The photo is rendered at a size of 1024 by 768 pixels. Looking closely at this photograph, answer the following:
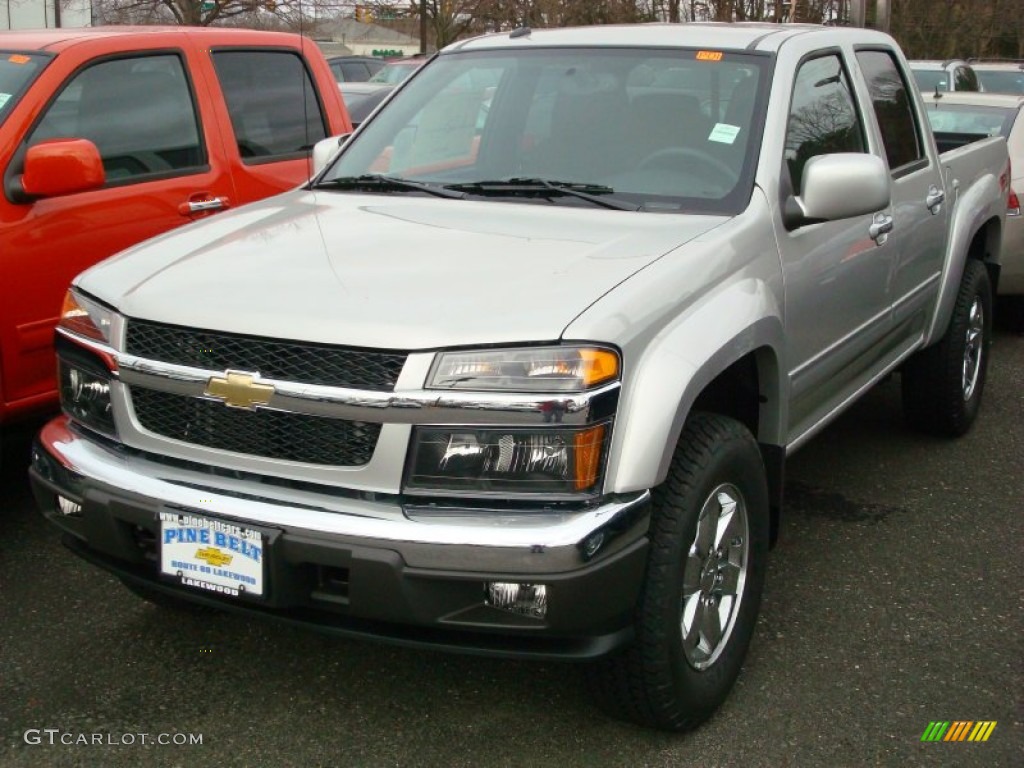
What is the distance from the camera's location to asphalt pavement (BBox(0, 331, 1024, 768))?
10.1ft

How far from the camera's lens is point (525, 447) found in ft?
8.69

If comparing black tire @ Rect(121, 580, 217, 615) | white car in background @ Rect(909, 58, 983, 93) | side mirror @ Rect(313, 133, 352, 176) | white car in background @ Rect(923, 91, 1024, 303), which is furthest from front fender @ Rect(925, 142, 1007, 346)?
white car in background @ Rect(909, 58, 983, 93)

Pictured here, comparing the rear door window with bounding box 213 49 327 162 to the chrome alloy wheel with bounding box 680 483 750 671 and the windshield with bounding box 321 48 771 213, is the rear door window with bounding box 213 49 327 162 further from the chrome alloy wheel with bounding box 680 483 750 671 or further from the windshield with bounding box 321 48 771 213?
the chrome alloy wheel with bounding box 680 483 750 671

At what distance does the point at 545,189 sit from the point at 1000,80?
1313cm

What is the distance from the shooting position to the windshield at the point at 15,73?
4488 mm

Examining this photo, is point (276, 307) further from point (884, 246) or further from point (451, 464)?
point (884, 246)

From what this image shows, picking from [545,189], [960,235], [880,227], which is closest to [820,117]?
[880,227]

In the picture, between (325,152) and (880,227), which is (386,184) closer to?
(325,152)

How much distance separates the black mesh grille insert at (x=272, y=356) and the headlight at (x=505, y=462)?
16 centimetres

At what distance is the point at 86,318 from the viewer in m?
3.17

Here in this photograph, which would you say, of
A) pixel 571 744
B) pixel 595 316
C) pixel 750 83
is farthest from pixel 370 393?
pixel 750 83

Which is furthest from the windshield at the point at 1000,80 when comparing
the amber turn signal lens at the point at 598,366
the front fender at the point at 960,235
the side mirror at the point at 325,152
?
the amber turn signal lens at the point at 598,366

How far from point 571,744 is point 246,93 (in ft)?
11.5

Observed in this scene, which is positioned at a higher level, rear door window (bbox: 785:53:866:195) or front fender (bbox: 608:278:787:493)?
rear door window (bbox: 785:53:866:195)
